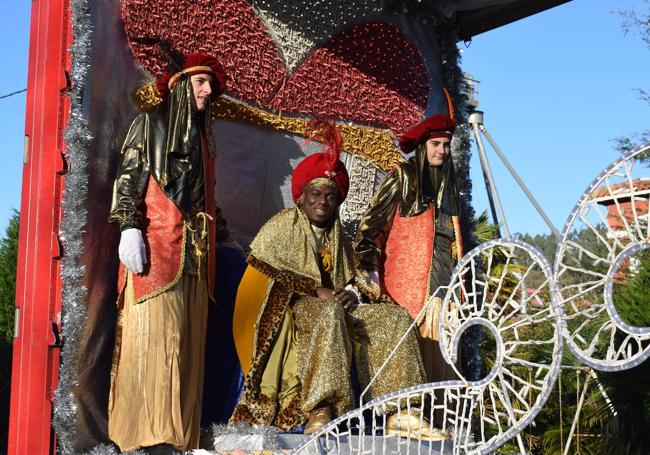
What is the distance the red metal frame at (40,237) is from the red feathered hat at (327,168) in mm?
1629

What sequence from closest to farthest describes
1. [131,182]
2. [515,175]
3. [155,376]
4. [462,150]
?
[155,376] < [131,182] < [462,150] < [515,175]

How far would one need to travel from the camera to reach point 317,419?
5.28 m

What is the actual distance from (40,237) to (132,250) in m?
0.57

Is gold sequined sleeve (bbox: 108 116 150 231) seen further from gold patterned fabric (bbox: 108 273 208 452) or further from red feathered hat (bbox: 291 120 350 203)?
red feathered hat (bbox: 291 120 350 203)

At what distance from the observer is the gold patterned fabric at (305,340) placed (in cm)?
540

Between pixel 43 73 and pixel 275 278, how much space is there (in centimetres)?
179

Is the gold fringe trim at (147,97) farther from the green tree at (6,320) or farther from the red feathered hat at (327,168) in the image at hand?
the green tree at (6,320)

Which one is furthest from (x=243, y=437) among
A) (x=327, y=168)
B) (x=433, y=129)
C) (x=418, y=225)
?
(x=433, y=129)

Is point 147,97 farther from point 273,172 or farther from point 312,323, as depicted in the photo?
point 312,323

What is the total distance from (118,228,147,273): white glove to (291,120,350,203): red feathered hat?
146cm

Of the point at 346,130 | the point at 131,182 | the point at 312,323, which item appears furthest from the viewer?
the point at 346,130

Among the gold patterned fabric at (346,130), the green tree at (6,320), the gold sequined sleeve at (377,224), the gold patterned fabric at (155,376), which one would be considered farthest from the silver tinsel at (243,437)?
the green tree at (6,320)

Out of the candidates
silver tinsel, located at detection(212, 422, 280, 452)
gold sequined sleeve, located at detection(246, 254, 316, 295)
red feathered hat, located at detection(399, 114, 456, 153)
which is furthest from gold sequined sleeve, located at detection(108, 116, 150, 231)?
red feathered hat, located at detection(399, 114, 456, 153)

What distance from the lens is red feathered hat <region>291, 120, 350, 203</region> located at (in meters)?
6.14
